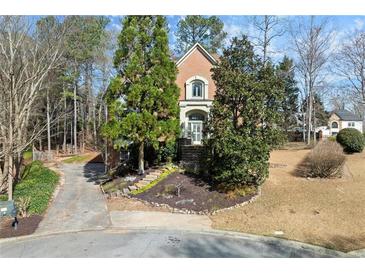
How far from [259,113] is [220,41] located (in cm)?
3137

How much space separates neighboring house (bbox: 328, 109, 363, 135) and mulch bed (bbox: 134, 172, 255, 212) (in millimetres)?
40771

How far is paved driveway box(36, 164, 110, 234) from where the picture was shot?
12.1m

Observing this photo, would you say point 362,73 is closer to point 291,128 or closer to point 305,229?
point 291,128

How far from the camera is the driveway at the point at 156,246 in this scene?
930cm

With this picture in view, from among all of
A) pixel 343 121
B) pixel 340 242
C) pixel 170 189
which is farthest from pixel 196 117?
pixel 343 121

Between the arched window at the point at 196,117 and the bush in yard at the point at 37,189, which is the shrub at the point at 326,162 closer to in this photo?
the arched window at the point at 196,117

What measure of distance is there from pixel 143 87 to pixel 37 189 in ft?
23.1

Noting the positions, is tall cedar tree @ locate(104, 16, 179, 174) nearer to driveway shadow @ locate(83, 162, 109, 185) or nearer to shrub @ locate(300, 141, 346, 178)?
driveway shadow @ locate(83, 162, 109, 185)

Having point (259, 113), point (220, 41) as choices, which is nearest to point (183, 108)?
point (259, 113)

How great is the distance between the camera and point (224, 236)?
10828 millimetres

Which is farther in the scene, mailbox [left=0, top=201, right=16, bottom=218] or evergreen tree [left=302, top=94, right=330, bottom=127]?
evergreen tree [left=302, top=94, right=330, bottom=127]

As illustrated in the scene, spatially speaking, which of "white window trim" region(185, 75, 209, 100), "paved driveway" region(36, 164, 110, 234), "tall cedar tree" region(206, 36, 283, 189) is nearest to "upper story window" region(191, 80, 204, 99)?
"white window trim" region(185, 75, 209, 100)

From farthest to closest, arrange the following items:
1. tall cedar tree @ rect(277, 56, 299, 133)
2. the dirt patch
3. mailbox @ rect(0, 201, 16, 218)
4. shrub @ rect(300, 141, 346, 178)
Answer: tall cedar tree @ rect(277, 56, 299, 133), shrub @ rect(300, 141, 346, 178), the dirt patch, mailbox @ rect(0, 201, 16, 218)

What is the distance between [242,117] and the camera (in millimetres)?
15516
